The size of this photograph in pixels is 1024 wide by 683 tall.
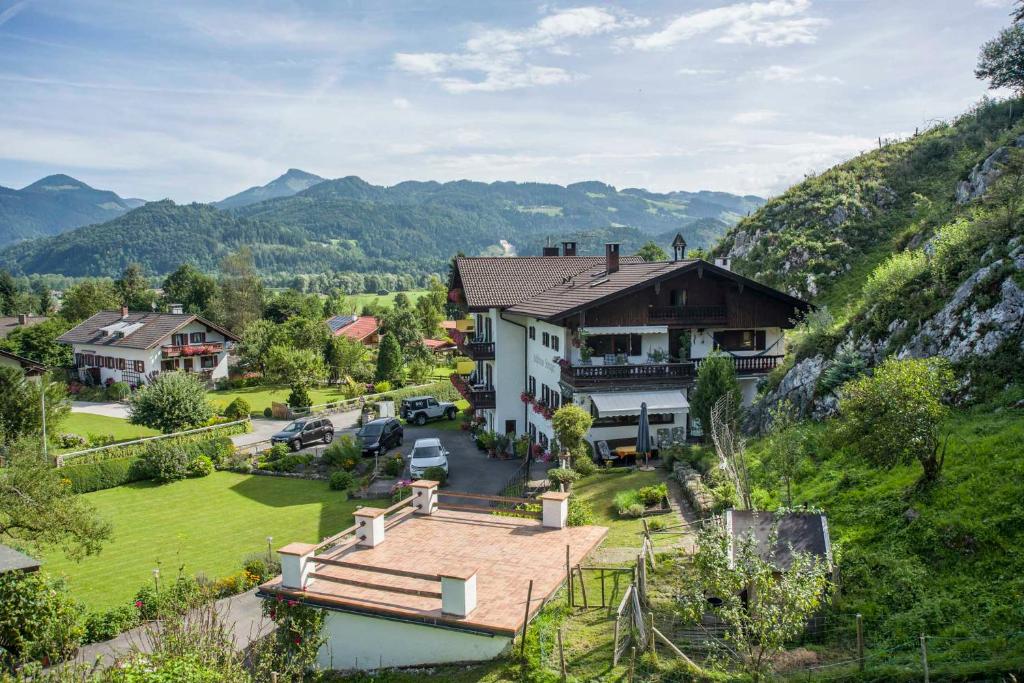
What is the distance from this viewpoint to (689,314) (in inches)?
1125

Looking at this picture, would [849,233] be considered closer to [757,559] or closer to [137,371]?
[757,559]

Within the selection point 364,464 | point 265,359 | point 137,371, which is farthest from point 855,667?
point 137,371

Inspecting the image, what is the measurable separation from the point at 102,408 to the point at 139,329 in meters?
11.9

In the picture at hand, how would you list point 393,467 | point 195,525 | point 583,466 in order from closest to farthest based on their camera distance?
point 583,466, point 195,525, point 393,467

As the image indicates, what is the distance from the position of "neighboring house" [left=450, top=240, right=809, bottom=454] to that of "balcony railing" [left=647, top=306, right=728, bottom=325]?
0.04m

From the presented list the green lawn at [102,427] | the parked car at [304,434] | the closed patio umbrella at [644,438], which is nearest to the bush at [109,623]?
the closed patio umbrella at [644,438]

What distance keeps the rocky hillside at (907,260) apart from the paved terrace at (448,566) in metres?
10.3

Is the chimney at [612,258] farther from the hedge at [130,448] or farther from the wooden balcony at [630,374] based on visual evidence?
the hedge at [130,448]

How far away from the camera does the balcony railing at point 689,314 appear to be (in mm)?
28375

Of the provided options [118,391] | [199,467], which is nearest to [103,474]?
[199,467]

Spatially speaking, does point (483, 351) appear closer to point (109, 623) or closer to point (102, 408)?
point (109, 623)

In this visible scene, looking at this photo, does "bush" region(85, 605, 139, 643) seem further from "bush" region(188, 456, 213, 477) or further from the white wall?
"bush" region(188, 456, 213, 477)

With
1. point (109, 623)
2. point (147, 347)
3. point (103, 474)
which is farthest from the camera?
point (147, 347)

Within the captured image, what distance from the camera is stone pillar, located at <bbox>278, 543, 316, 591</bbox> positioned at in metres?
13.3
